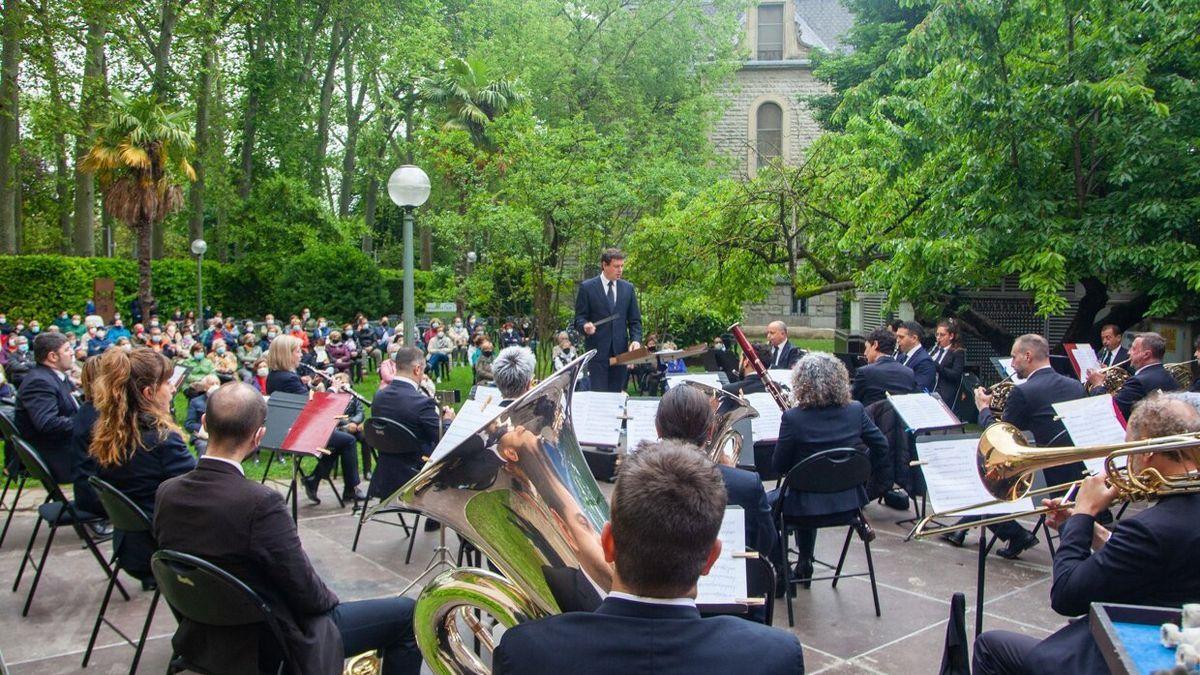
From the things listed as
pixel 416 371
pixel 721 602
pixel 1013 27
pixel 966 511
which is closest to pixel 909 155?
pixel 1013 27

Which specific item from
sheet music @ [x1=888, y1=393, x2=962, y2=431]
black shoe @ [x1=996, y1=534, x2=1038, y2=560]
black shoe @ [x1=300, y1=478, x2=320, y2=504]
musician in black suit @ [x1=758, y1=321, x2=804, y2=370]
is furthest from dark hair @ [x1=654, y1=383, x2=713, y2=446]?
musician in black suit @ [x1=758, y1=321, x2=804, y2=370]

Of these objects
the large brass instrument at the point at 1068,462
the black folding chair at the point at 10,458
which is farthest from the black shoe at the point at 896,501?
the black folding chair at the point at 10,458

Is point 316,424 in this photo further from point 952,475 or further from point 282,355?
point 952,475

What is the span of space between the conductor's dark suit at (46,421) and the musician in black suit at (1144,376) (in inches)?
303

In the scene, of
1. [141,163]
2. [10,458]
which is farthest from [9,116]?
[10,458]

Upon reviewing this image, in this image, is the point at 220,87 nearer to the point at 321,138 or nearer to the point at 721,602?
the point at 321,138

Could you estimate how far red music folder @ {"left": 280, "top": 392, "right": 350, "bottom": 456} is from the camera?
546cm

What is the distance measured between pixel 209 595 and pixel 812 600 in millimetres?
3663

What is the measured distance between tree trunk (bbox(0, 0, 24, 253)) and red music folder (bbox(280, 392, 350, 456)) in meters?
13.8

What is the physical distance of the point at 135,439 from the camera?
4371mm

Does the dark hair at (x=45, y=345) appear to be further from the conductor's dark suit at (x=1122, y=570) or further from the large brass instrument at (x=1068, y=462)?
the conductor's dark suit at (x=1122, y=570)

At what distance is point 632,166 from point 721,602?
18727 millimetres

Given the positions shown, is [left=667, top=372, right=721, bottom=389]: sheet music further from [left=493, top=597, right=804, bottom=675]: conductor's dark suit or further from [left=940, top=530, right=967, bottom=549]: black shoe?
[left=493, top=597, right=804, bottom=675]: conductor's dark suit

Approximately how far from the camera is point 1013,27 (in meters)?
10.2
